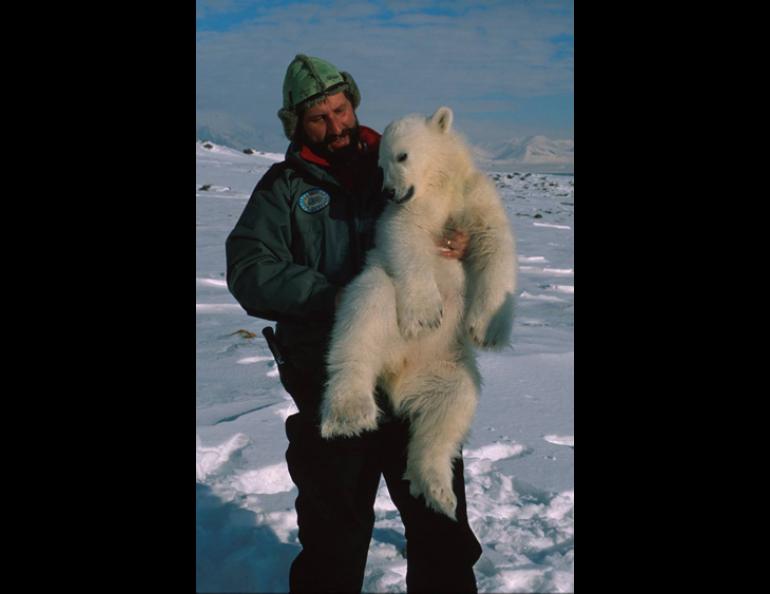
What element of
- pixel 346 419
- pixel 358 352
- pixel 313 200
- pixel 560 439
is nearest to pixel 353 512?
pixel 346 419

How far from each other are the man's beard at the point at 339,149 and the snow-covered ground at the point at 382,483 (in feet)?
3.78

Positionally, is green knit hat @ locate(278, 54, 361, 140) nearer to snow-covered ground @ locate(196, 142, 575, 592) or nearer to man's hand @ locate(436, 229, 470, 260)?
man's hand @ locate(436, 229, 470, 260)

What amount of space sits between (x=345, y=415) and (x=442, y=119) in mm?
1173

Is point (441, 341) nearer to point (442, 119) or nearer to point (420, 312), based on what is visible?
point (420, 312)

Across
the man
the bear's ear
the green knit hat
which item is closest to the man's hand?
the man

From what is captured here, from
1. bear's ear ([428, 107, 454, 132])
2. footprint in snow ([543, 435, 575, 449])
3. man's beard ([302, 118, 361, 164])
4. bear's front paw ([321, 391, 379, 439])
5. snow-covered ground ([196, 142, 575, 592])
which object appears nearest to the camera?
bear's front paw ([321, 391, 379, 439])

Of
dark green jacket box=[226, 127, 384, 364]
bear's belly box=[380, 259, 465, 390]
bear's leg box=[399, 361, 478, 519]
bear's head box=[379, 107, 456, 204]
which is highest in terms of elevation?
bear's head box=[379, 107, 456, 204]

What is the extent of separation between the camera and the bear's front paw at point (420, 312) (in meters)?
2.16

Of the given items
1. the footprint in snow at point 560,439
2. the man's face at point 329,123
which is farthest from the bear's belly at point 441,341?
the footprint in snow at point 560,439

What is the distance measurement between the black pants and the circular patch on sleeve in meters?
0.59

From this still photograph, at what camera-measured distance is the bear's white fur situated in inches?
83.5

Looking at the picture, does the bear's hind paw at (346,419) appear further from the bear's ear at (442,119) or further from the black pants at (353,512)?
the bear's ear at (442,119)
